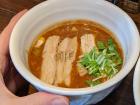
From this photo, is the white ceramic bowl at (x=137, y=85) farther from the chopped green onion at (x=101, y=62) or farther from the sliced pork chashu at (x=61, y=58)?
the sliced pork chashu at (x=61, y=58)

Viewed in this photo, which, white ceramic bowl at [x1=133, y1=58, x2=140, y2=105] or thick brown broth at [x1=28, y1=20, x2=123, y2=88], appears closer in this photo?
white ceramic bowl at [x1=133, y1=58, x2=140, y2=105]

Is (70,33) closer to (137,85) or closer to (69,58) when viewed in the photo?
(69,58)

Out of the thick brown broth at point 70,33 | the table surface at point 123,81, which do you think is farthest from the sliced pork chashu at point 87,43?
the table surface at point 123,81

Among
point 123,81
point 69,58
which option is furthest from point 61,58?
point 123,81

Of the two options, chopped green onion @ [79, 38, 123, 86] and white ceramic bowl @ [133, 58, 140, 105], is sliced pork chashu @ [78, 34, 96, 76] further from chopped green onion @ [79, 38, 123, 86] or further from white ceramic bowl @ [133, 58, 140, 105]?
white ceramic bowl @ [133, 58, 140, 105]

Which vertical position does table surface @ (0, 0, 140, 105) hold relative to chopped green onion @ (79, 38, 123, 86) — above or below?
below

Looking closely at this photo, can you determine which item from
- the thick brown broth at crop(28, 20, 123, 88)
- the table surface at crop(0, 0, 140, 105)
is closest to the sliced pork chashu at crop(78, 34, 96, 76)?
the thick brown broth at crop(28, 20, 123, 88)

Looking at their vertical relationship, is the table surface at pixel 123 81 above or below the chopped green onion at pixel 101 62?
below
